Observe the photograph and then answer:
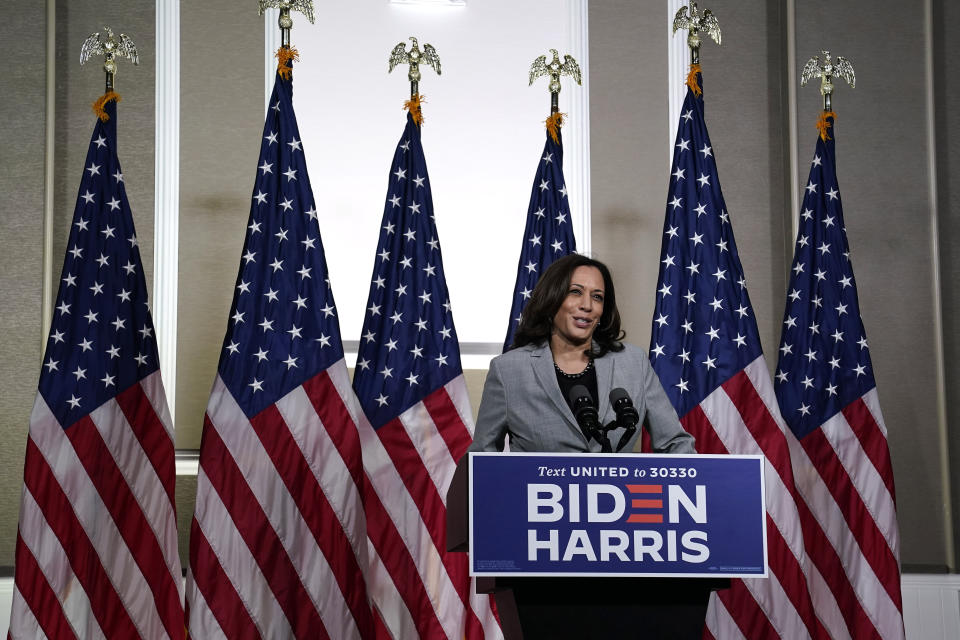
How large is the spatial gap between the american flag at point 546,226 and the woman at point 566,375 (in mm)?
1648

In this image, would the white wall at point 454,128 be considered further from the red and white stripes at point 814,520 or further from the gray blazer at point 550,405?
the gray blazer at point 550,405

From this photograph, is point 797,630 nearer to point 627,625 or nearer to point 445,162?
point 627,625

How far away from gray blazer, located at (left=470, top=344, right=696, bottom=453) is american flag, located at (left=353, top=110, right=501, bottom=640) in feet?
4.93

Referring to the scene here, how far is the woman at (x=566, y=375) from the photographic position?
2695mm

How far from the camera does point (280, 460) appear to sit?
4.09 metres

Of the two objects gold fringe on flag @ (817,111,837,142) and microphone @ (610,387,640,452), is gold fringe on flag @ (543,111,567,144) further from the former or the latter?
microphone @ (610,387,640,452)

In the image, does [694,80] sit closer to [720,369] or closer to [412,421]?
[720,369]

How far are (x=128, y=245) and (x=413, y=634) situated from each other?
210cm

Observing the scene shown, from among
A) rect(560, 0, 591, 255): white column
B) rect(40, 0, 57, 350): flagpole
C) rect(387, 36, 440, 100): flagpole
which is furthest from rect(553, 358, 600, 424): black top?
rect(40, 0, 57, 350): flagpole

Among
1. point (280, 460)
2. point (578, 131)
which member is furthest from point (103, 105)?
point (578, 131)

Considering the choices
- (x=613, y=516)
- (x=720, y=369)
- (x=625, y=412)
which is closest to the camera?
(x=613, y=516)

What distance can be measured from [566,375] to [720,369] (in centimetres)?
178

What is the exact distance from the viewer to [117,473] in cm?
405

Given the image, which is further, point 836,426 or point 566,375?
point 836,426
